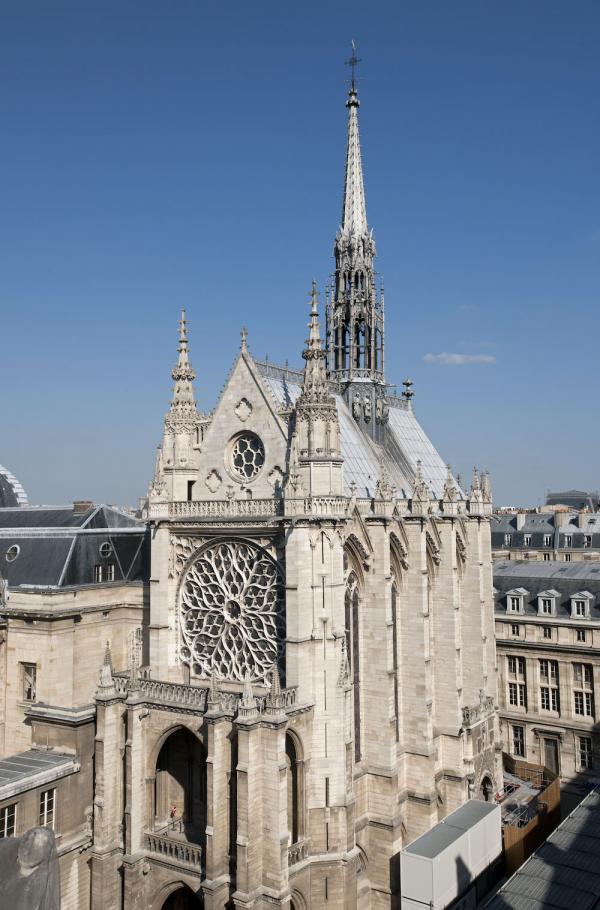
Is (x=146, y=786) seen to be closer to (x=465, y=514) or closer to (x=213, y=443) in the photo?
(x=213, y=443)

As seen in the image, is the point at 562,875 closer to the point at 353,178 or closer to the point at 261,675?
the point at 261,675

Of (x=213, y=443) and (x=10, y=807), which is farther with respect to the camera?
(x=213, y=443)

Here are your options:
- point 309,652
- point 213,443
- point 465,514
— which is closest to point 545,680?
Answer: point 465,514

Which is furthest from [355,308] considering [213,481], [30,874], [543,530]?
[543,530]

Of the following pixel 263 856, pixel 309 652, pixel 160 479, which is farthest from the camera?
pixel 160 479

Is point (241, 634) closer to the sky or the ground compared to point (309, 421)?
closer to the ground

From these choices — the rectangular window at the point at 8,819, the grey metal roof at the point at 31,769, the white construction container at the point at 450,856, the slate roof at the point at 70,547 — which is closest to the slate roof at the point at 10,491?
the slate roof at the point at 70,547

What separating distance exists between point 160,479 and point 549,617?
96.7 ft

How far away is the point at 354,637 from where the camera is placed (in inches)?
1407

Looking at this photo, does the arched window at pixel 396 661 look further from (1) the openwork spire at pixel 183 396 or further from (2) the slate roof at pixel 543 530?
(2) the slate roof at pixel 543 530

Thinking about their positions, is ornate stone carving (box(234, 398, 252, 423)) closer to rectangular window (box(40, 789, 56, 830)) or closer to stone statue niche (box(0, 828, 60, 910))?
rectangular window (box(40, 789, 56, 830))

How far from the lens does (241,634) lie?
34.2 meters

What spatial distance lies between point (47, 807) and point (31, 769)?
177 cm

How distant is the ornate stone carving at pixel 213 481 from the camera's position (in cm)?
3656
